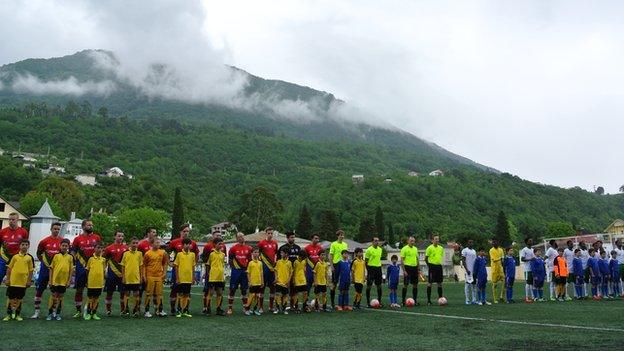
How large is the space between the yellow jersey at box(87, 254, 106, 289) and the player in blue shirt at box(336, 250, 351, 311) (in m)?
5.87

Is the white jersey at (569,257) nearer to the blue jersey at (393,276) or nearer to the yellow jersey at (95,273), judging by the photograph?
the blue jersey at (393,276)

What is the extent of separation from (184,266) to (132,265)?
114cm

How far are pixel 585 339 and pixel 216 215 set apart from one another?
408ft

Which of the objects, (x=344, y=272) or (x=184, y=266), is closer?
(x=184, y=266)

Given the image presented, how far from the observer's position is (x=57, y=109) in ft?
582

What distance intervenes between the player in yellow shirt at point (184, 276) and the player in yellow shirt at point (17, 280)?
10.1 feet

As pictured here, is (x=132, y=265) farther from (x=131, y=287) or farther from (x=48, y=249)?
(x=48, y=249)

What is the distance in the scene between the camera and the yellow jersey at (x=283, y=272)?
13.7m

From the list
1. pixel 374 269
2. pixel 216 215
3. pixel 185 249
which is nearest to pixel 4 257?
pixel 185 249

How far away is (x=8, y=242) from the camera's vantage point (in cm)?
1263

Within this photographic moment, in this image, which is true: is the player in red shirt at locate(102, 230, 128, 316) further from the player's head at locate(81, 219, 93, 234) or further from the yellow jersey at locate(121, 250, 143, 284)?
the player's head at locate(81, 219, 93, 234)

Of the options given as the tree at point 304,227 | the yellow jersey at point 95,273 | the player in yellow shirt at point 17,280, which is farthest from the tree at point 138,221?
the player in yellow shirt at point 17,280

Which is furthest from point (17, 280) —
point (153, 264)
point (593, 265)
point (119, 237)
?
point (593, 265)

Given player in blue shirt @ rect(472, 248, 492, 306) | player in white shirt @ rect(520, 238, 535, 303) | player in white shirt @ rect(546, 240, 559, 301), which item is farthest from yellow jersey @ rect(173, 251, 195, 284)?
player in white shirt @ rect(546, 240, 559, 301)
